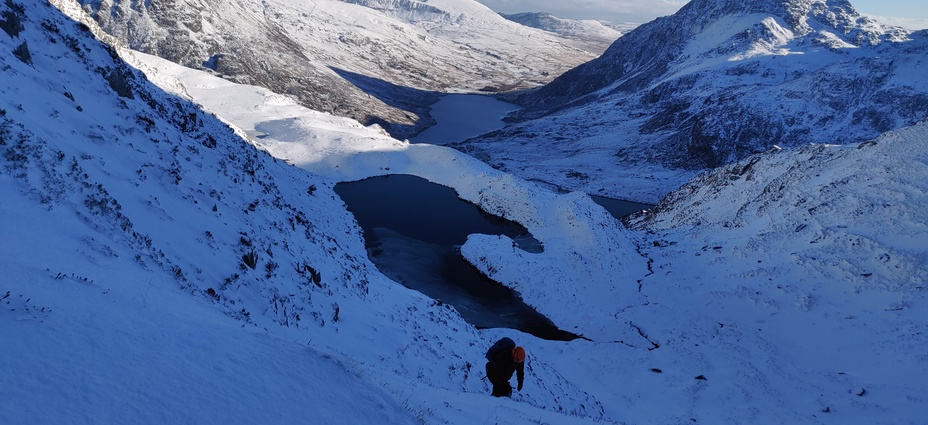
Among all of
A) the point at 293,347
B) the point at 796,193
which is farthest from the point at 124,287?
the point at 796,193

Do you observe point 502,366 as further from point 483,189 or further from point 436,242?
point 483,189

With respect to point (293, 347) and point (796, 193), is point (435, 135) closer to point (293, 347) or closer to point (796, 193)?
point (796, 193)

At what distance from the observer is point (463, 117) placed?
135 m

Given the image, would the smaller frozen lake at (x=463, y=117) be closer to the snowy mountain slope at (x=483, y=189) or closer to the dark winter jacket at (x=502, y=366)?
the snowy mountain slope at (x=483, y=189)

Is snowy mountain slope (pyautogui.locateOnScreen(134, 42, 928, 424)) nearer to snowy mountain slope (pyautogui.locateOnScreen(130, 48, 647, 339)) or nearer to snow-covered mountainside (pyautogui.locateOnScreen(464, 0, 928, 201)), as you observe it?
snowy mountain slope (pyautogui.locateOnScreen(130, 48, 647, 339))

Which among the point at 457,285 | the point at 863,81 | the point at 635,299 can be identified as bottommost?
the point at 457,285

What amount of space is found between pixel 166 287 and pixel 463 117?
129 m

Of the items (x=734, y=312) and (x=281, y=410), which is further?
(x=734, y=312)

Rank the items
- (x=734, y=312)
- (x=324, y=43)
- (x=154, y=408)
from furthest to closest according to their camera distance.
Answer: (x=324, y=43) < (x=734, y=312) < (x=154, y=408)

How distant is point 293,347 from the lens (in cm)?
752

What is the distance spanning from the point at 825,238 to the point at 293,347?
3268 centimetres

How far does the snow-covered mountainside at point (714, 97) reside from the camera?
76.6 meters

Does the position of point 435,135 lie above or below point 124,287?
below

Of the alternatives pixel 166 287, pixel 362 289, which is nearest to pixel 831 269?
pixel 362 289
